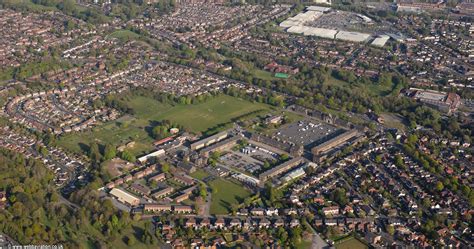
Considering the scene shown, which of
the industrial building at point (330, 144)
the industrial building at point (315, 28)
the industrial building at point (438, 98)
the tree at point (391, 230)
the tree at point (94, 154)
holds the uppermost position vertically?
the tree at point (94, 154)

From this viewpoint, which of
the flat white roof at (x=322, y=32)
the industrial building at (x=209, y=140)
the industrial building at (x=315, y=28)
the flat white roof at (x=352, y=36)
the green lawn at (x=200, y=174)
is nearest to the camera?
the green lawn at (x=200, y=174)

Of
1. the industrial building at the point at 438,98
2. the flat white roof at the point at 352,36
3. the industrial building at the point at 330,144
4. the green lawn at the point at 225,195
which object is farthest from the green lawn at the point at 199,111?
the flat white roof at the point at 352,36

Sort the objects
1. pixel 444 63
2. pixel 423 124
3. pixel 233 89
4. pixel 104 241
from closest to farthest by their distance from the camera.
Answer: pixel 104 241, pixel 423 124, pixel 233 89, pixel 444 63

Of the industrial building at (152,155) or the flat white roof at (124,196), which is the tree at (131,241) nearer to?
the flat white roof at (124,196)

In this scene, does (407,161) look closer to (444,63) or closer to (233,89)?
(233,89)

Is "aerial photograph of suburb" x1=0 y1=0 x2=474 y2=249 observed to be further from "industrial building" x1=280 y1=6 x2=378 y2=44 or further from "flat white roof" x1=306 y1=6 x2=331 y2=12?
"flat white roof" x1=306 y1=6 x2=331 y2=12

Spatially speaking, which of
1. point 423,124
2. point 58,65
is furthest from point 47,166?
point 423,124
